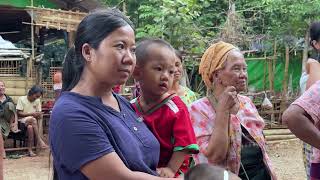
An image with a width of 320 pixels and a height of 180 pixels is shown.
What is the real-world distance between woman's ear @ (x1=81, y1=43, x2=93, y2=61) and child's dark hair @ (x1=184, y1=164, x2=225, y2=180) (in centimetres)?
58

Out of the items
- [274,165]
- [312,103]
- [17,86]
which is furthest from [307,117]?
[17,86]

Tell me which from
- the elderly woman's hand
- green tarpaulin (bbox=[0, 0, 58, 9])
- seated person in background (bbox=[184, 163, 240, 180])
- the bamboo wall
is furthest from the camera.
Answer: green tarpaulin (bbox=[0, 0, 58, 9])

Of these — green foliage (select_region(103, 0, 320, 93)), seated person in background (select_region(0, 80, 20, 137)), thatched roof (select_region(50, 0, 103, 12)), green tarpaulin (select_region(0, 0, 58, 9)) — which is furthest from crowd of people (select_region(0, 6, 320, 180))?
green tarpaulin (select_region(0, 0, 58, 9))

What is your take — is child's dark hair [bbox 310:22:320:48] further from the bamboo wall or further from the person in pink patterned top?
the bamboo wall

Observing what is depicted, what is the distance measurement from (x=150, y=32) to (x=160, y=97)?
283 inches

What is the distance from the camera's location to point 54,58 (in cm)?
1243

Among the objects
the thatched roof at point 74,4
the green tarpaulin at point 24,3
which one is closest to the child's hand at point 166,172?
the green tarpaulin at point 24,3

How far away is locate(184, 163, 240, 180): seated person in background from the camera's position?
68.2 inches

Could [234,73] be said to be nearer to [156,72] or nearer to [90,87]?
[156,72]

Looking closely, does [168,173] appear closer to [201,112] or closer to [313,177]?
[201,112]

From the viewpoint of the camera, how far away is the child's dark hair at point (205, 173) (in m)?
1.74

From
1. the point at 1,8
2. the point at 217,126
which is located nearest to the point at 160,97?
the point at 217,126

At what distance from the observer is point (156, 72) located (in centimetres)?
A: 229

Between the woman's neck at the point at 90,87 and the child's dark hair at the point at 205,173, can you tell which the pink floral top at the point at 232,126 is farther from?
the woman's neck at the point at 90,87
